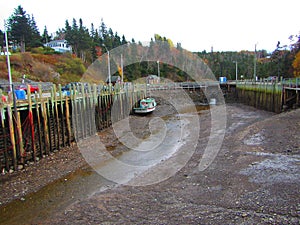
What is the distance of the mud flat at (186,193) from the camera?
23.9ft

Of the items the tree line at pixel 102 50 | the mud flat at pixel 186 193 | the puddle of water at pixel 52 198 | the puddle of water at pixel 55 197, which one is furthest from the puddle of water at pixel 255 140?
the tree line at pixel 102 50

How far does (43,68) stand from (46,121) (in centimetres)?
3514

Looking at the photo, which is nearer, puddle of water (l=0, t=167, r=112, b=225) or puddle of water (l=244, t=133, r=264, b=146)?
puddle of water (l=0, t=167, r=112, b=225)

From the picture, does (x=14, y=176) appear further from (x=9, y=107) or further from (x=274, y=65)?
(x=274, y=65)

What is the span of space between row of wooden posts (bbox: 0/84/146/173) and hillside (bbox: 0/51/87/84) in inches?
887

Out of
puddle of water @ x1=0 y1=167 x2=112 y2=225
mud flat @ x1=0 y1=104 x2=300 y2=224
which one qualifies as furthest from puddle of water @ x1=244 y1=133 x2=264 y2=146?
puddle of water @ x1=0 y1=167 x2=112 y2=225

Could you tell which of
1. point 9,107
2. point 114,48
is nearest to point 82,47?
point 114,48

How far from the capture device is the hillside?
43706mm

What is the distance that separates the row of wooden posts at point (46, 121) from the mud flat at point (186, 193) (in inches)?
42.5

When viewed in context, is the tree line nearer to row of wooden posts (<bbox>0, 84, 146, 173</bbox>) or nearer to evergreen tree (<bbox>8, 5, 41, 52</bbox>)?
evergreen tree (<bbox>8, 5, 41, 52</bbox>)

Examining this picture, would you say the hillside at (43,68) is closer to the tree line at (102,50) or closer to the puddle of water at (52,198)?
the tree line at (102,50)

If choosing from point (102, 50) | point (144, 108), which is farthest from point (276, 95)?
point (102, 50)

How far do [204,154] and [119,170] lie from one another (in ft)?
16.2

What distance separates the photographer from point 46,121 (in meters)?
15.7
